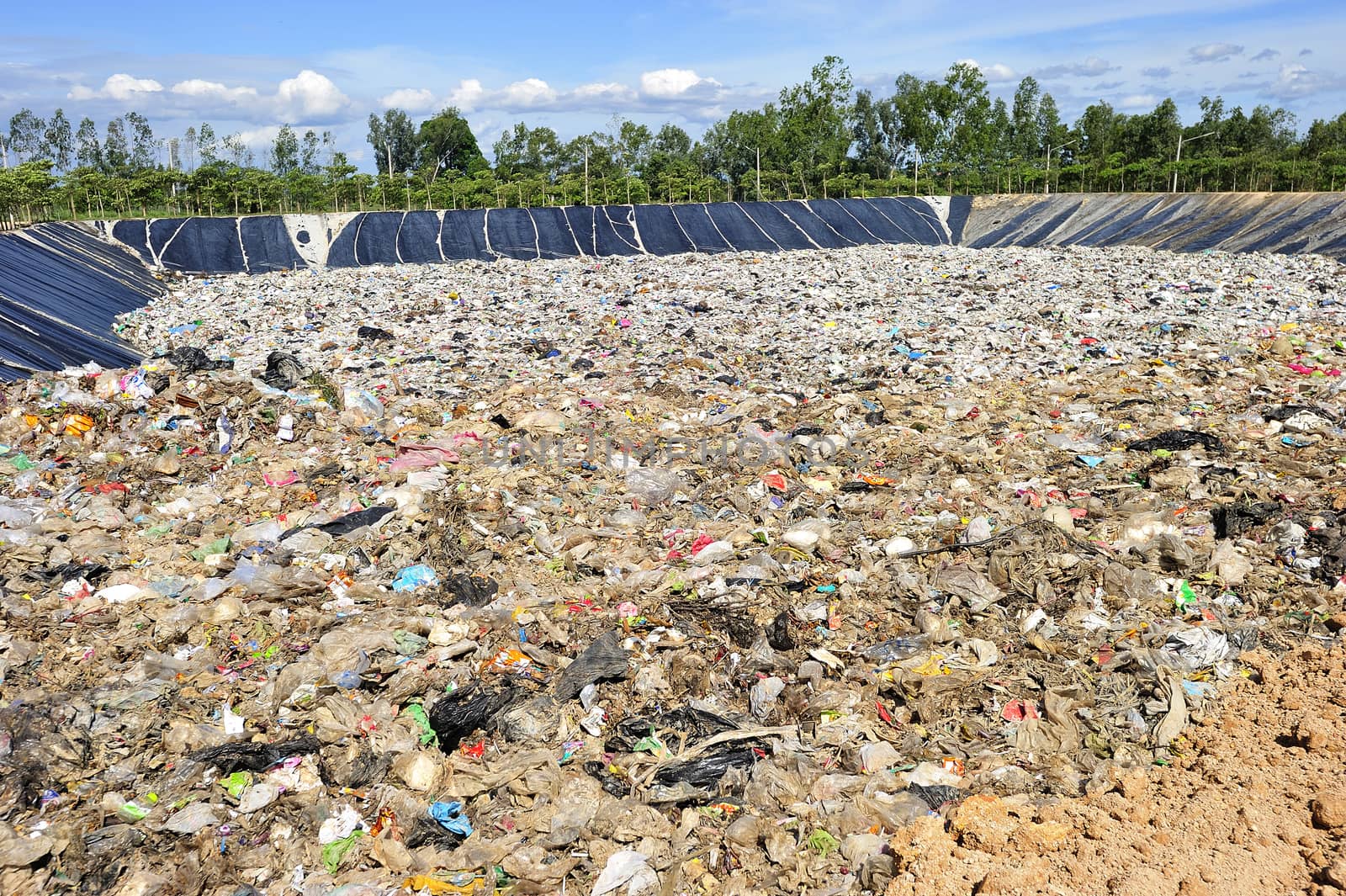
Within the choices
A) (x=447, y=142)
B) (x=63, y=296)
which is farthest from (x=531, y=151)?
(x=63, y=296)

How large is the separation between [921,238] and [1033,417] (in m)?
17.4

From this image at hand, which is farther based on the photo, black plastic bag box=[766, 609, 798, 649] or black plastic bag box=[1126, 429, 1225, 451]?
black plastic bag box=[1126, 429, 1225, 451]

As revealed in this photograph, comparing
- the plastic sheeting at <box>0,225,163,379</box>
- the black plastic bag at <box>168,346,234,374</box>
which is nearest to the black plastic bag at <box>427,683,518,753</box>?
the black plastic bag at <box>168,346,234,374</box>

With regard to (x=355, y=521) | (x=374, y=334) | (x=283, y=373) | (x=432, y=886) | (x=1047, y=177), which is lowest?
(x=432, y=886)

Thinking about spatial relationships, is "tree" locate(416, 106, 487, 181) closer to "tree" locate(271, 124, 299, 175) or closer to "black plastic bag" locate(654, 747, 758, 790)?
"tree" locate(271, 124, 299, 175)

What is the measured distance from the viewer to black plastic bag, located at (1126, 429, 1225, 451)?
684 cm

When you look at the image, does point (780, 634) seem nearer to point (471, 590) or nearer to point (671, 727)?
point (671, 727)

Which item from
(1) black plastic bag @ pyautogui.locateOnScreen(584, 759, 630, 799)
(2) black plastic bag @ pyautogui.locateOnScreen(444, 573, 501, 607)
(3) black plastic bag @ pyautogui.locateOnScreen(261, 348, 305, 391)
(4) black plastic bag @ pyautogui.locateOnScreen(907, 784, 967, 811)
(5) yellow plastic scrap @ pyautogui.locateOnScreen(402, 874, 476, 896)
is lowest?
(5) yellow plastic scrap @ pyautogui.locateOnScreen(402, 874, 476, 896)

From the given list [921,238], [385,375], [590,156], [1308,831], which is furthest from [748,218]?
[1308,831]

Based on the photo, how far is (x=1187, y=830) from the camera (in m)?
3.05

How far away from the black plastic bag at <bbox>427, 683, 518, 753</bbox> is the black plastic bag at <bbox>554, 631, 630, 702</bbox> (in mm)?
236

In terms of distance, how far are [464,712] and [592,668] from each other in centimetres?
63

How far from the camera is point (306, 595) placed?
16.3 ft

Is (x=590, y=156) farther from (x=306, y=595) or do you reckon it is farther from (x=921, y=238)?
(x=306, y=595)
